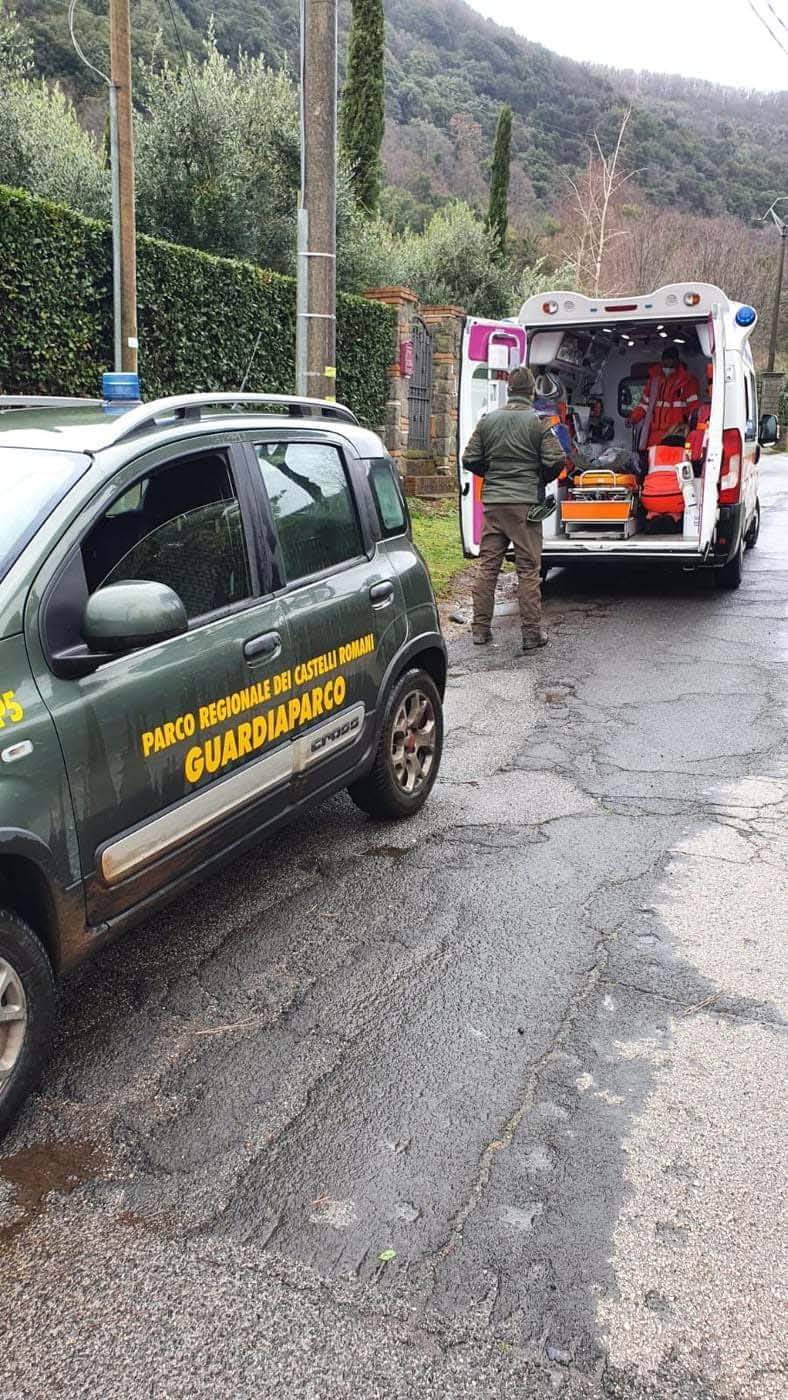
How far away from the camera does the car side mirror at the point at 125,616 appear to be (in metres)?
2.91

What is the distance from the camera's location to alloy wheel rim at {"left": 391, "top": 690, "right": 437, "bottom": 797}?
4891mm

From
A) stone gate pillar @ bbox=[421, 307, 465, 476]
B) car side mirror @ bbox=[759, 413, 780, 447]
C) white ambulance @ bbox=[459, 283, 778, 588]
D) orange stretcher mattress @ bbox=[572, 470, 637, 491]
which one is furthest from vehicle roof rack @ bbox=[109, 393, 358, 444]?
stone gate pillar @ bbox=[421, 307, 465, 476]

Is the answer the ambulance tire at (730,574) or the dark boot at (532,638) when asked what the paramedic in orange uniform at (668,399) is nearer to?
the ambulance tire at (730,574)

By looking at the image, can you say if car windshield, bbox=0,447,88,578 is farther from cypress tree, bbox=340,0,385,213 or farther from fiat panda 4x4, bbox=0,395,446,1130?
cypress tree, bbox=340,0,385,213

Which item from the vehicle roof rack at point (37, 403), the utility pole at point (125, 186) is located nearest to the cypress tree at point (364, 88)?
the utility pole at point (125, 186)

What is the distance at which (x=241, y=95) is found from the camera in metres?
15.4

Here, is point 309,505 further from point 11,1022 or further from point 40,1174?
point 40,1174

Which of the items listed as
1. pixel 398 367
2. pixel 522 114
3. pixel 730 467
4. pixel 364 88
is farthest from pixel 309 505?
pixel 522 114

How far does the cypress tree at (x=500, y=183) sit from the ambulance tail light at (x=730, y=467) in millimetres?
21390

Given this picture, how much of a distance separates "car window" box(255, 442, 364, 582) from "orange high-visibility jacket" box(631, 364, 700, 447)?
8.02 m

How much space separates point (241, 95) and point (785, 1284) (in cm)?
1658

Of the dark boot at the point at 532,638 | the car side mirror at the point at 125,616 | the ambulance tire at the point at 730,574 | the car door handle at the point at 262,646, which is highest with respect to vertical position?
the car side mirror at the point at 125,616

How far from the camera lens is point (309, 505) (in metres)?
4.22

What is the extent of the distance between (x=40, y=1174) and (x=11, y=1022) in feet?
1.23
